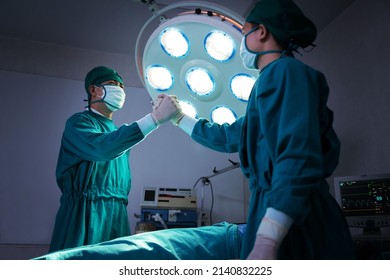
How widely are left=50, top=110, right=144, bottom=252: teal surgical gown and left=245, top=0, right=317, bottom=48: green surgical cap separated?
78cm

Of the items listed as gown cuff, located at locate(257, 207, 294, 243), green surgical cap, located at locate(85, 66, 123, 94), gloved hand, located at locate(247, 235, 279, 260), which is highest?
green surgical cap, located at locate(85, 66, 123, 94)

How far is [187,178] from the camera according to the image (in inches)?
130

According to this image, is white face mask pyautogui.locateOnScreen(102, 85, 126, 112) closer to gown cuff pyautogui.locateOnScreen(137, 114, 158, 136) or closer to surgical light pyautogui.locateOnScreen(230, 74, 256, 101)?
gown cuff pyautogui.locateOnScreen(137, 114, 158, 136)

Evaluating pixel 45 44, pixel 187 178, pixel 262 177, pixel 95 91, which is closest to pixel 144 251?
pixel 262 177

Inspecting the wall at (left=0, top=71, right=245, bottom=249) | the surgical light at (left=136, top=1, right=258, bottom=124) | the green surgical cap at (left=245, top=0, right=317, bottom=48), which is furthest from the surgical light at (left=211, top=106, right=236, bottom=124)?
the wall at (left=0, top=71, right=245, bottom=249)

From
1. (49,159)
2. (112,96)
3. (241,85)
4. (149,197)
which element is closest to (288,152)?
(241,85)

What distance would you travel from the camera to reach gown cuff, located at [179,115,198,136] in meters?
1.52

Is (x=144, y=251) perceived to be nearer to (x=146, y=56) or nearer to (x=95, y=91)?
(x=146, y=56)

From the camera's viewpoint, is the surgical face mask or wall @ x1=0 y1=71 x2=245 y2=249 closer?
the surgical face mask

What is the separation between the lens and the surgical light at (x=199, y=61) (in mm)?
1353

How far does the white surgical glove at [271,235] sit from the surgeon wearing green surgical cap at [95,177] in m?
0.90

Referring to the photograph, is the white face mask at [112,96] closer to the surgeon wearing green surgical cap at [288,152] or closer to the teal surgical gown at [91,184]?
the teal surgical gown at [91,184]

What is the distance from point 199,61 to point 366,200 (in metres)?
1.51

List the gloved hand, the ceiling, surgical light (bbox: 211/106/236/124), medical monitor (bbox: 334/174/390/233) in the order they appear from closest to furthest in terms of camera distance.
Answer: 1. the gloved hand
2. surgical light (bbox: 211/106/236/124)
3. medical monitor (bbox: 334/174/390/233)
4. the ceiling
